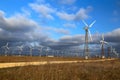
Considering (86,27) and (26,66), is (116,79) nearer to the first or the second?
(26,66)

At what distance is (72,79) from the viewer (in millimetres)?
12586

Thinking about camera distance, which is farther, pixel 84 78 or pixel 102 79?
pixel 84 78

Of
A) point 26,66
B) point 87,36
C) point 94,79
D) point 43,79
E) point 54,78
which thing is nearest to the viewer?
point 43,79

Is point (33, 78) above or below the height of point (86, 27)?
below

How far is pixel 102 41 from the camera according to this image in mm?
140750

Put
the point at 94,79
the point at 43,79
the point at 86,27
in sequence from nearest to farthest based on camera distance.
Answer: the point at 43,79, the point at 94,79, the point at 86,27

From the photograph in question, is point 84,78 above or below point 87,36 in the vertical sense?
below

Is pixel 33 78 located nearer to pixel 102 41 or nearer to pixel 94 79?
pixel 94 79

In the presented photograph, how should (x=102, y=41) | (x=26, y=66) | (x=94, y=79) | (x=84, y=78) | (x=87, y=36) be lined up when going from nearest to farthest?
(x=94, y=79)
(x=84, y=78)
(x=26, y=66)
(x=87, y=36)
(x=102, y=41)

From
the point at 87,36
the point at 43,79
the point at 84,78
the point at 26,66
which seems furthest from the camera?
the point at 87,36

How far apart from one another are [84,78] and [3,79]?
502 cm

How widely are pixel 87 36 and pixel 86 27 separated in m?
11.2

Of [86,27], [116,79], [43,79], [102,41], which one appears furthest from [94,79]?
[102,41]

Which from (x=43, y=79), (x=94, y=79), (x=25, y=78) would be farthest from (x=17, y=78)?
(x=94, y=79)
